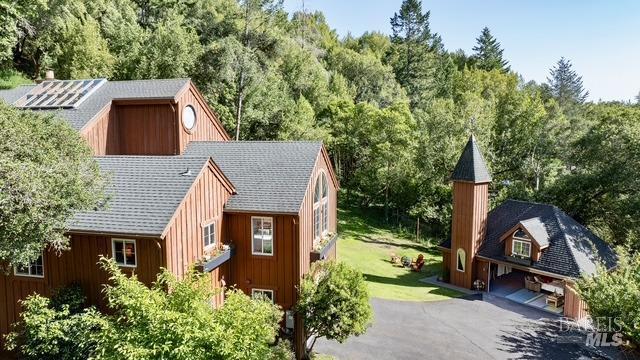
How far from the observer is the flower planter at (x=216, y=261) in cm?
1606

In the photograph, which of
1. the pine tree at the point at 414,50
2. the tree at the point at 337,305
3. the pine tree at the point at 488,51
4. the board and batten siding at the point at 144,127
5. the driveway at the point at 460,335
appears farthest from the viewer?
the pine tree at the point at 488,51

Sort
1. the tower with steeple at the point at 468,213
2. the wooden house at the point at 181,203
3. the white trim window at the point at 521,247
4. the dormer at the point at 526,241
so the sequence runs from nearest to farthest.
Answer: the wooden house at the point at 181,203, the dormer at the point at 526,241, the white trim window at the point at 521,247, the tower with steeple at the point at 468,213

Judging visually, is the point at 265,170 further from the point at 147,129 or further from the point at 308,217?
the point at 147,129

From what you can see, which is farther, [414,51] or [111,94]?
[414,51]

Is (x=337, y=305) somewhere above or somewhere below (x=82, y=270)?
below

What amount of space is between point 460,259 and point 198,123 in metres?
18.8

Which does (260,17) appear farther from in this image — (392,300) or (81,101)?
(392,300)

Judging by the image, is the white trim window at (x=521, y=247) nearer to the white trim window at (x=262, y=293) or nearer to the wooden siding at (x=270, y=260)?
the wooden siding at (x=270, y=260)

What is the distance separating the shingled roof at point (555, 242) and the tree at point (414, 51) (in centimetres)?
4507

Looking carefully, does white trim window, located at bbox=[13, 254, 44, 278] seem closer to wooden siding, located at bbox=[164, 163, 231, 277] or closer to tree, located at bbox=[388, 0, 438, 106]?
wooden siding, located at bbox=[164, 163, 231, 277]

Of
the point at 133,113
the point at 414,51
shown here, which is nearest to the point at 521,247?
the point at 133,113

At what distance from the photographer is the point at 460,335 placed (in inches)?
798

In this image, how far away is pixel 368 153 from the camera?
44.7 m
